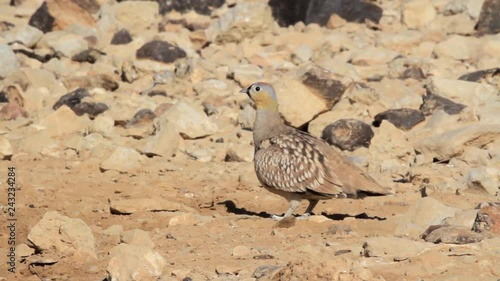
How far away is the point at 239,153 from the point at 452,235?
470 cm

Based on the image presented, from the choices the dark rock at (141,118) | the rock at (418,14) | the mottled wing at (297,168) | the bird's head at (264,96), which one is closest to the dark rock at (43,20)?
the dark rock at (141,118)

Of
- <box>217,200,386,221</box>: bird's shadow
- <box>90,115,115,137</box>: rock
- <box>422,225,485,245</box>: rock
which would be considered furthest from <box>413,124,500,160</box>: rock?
<box>422,225,485,245</box>: rock

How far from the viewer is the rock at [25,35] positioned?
17438 mm

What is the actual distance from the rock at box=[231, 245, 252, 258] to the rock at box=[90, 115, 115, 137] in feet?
17.8

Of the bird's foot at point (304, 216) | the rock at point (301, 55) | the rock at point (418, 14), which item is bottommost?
the rock at point (301, 55)

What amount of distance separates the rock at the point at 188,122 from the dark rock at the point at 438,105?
2442 millimetres

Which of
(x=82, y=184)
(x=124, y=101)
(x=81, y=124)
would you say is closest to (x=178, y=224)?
(x=82, y=184)

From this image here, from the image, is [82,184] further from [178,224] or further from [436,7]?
[436,7]

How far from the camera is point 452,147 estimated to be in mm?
11641

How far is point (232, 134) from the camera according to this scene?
1325 cm

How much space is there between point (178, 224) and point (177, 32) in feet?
29.9

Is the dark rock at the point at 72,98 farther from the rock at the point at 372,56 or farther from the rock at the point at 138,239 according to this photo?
the rock at the point at 138,239

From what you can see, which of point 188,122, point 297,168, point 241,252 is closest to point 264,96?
point 297,168

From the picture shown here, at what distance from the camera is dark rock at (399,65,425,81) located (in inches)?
597
